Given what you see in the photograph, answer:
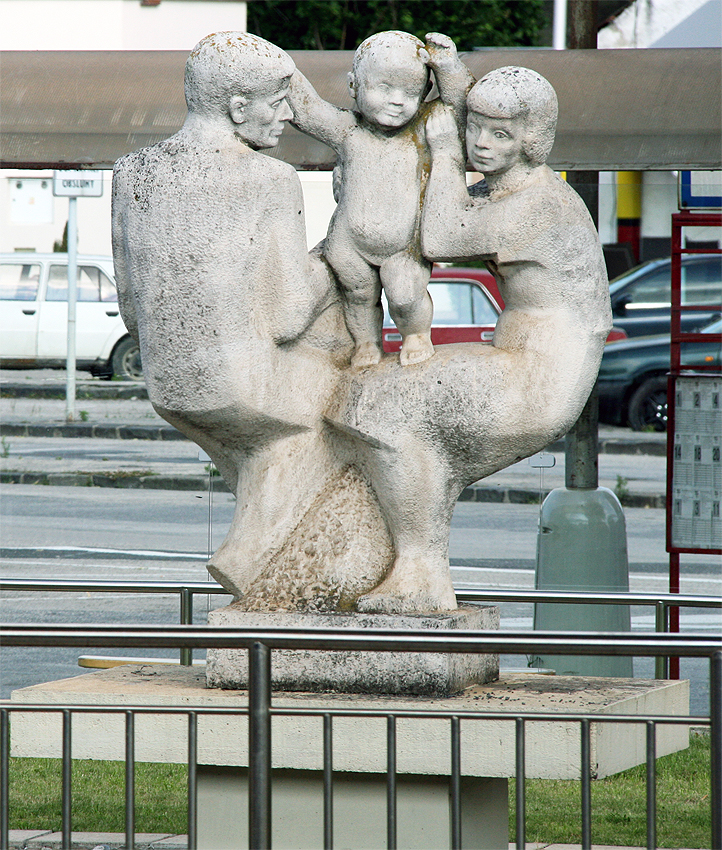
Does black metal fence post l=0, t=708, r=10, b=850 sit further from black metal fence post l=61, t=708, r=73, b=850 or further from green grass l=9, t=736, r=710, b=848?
green grass l=9, t=736, r=710, b=848

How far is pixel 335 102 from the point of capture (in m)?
6.38

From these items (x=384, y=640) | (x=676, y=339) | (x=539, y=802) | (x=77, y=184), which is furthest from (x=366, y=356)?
(x=77, y=184)

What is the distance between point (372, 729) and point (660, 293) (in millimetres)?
8807

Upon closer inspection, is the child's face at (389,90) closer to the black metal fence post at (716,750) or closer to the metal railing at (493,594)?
the metal railing at (493,594)

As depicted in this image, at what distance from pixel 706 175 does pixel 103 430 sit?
3799 mm

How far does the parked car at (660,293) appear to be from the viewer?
31.2ft

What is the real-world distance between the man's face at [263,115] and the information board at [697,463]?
12.1 ft

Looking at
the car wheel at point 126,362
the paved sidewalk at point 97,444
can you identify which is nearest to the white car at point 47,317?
the car wheel at point 126,362

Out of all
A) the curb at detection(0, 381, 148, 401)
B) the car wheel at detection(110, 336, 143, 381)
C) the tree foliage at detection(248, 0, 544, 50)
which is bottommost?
the curb at detection(0, 381, 148, 401)

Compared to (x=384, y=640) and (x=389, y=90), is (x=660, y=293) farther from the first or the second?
(x=384, y=640)

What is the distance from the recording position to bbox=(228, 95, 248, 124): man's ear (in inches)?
148

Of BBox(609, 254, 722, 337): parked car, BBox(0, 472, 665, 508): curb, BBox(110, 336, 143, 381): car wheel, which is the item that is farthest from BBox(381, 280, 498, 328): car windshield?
BBox(110, 336, 143, 381): car wheel

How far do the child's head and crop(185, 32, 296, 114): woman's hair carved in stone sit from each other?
0.78 feet

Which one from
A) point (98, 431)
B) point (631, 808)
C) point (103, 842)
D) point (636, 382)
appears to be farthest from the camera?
point (636, 382)
